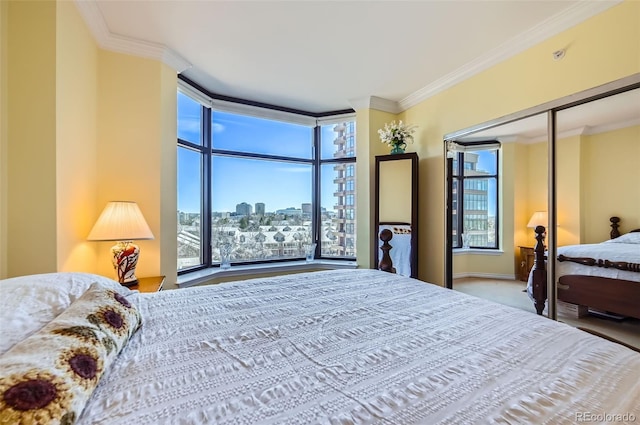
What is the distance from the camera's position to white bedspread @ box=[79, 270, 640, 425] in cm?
62

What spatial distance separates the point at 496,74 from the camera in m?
2.53

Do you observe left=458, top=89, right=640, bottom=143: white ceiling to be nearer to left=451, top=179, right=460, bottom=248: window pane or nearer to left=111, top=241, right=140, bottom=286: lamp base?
left=451, top=179, right=460, bottom=248: window pane

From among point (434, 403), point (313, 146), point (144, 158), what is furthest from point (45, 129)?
point (313, 146)

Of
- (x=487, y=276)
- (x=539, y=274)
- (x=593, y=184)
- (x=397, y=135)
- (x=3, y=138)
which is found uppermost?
(x=397, y=135)

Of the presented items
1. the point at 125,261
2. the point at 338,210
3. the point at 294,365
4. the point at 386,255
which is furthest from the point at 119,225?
the point at 338,210

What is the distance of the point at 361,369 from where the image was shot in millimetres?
797

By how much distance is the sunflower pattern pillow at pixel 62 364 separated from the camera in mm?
529

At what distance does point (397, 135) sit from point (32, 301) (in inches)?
129

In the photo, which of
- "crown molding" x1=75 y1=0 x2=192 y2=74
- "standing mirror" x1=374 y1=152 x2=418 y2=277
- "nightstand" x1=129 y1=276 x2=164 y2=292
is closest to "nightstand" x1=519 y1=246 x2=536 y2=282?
"standing mirror" x1=374 y1=152 x2=418 y2=277

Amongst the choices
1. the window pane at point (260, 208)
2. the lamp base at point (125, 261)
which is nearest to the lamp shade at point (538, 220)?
the window pane at point (260, 208)

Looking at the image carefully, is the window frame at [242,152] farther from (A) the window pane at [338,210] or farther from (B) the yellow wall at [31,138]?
(B) the yellow wall at [31,138]

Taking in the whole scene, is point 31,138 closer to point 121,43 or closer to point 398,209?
point 121,43

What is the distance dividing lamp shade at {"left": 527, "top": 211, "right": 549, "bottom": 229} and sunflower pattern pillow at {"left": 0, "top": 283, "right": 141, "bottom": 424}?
2.61 m

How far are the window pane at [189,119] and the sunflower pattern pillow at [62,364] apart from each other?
2502 mm
